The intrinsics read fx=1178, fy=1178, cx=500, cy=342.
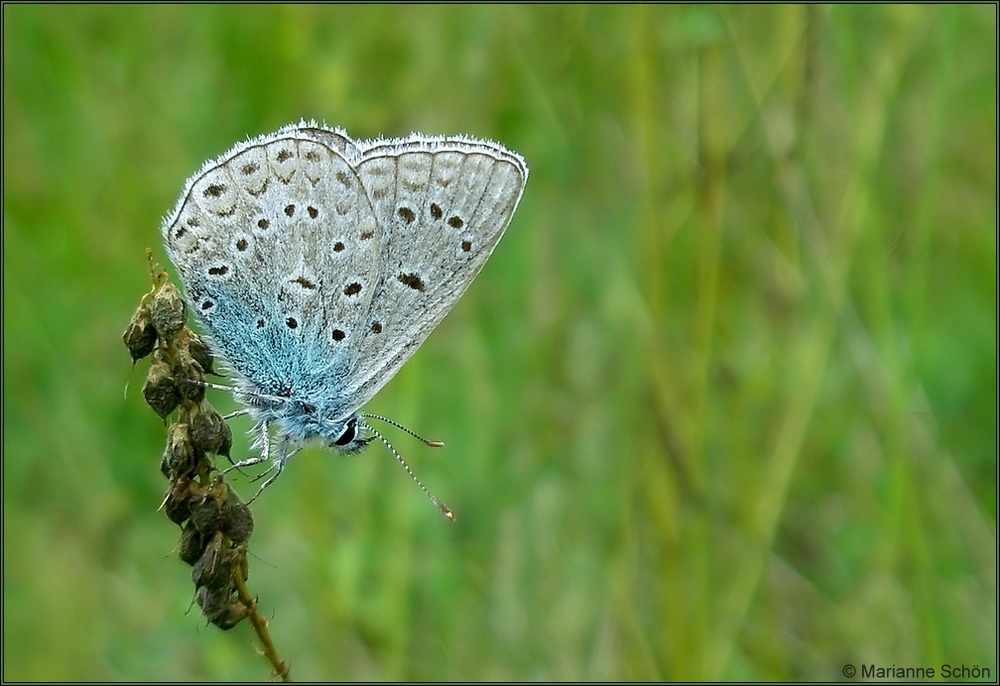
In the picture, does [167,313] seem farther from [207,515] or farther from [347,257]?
[347,257]

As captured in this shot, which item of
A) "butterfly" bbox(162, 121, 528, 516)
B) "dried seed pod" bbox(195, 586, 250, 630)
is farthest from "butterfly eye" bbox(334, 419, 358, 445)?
"dried seed pod" bbox(195, 586, 250, 630)

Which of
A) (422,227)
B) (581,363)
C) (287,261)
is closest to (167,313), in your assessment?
(287,261)

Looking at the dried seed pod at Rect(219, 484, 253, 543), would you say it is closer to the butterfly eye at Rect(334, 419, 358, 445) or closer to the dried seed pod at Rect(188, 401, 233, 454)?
the dried seed pod at Rect(188, 401, 233, 454)

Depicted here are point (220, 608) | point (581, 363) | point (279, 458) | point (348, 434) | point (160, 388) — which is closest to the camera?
point (220, 608)

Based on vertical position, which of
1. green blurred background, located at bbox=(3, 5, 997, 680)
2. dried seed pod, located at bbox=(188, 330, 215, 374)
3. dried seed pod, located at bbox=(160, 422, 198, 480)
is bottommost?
green blurred background, located at bbox=(3, 5, 997, 680)

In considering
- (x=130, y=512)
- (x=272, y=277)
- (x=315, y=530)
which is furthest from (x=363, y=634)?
(x=272, y=277)

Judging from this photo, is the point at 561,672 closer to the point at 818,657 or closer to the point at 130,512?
the point at 818,657
